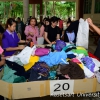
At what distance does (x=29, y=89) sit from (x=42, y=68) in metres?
0.33

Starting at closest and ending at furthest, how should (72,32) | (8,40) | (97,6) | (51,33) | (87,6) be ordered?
(8,40) < (72,32) < (51,33) < (97,6) < (87,6)

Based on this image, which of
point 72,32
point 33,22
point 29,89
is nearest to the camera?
point 29,89

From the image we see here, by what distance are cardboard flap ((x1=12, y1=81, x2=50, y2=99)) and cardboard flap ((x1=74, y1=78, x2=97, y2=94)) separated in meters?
0.33

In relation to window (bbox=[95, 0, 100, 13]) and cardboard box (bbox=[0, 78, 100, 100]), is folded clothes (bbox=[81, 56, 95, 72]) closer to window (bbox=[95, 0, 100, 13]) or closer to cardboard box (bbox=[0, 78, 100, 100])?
cardboard box (bbox=[0, 78, 100, 100])

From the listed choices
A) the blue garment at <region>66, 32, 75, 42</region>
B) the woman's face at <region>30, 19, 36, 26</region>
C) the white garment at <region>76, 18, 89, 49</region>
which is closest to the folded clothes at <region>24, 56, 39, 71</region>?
the white garment at <region>76, 18, 89, 49</region>

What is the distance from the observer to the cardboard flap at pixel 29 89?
1.87m

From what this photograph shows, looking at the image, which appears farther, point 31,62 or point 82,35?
point 82,35

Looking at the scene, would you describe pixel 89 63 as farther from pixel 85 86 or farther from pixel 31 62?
pixel 31 62

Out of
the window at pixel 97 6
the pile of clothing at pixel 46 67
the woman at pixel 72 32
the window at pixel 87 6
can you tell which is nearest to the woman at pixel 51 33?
the woman at pixel 72 32

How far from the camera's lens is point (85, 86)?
6.61 feet

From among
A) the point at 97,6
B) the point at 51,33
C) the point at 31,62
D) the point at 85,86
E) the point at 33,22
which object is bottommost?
the point at 85,86

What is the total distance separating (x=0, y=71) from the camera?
2.31 metres

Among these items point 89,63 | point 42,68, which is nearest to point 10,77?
point 42,68

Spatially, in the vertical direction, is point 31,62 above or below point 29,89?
above
